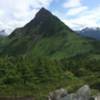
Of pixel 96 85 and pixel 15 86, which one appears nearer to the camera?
pixel 96 85

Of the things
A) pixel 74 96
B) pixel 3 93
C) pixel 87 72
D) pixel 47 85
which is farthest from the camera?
pixel 87 72

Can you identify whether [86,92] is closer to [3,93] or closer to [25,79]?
[3,93]

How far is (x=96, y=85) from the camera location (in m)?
100

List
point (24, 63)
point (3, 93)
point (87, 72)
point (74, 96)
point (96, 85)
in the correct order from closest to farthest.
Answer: point (74, 96) → point (96, 85) → point (3, 93) → point (24, 63) → point (87, 72)

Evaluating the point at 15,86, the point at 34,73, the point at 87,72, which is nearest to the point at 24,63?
the point at 34,73

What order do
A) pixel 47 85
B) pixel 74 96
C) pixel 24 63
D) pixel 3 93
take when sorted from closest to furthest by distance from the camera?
1. pixel 74 96
2. pixel 3 93
3. pixel 47 85
4. pixel 24 63

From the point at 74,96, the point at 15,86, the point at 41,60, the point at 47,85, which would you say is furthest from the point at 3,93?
the point at 74,96

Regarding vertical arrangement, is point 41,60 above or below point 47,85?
above

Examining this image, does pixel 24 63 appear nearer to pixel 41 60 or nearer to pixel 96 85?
pixel 41 60

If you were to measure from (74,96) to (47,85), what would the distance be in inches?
2887

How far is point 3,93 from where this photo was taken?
135 metres

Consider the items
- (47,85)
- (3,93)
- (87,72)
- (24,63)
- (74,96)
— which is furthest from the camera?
(87,72)

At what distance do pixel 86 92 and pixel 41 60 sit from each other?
308 feet

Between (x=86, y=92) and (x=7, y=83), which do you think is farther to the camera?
(x=7, y=83)
